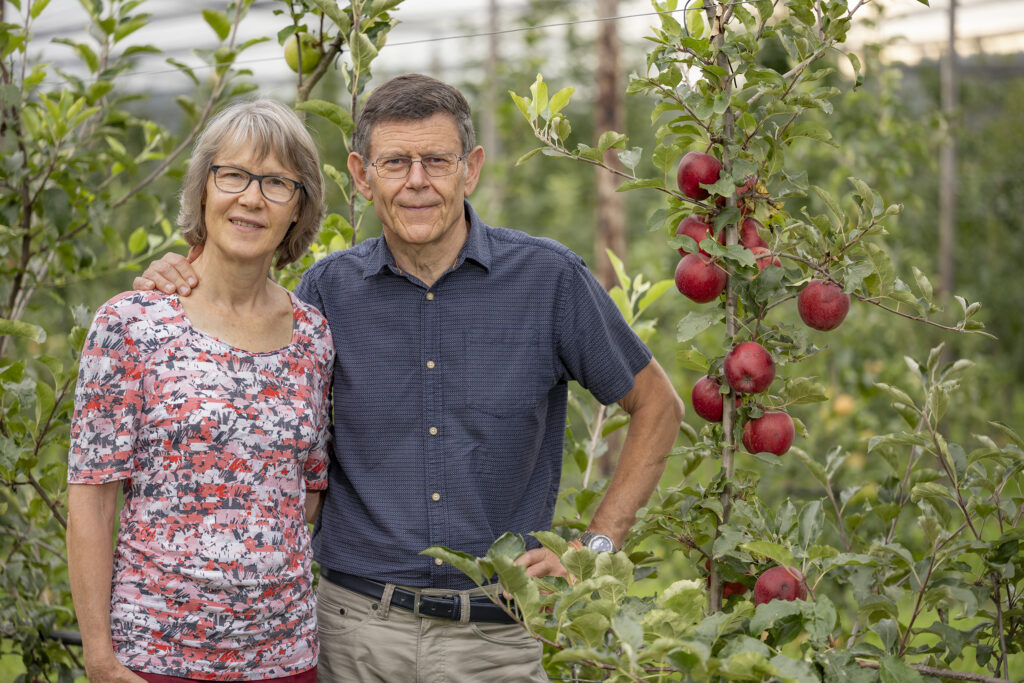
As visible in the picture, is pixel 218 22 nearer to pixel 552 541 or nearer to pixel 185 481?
pixel 185 481

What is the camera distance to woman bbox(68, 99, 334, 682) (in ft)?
5.11

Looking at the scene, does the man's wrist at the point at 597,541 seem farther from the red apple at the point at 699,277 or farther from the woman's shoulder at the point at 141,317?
the woman's shoulder at the point at 141,317

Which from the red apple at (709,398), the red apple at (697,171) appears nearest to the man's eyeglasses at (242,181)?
the red apple at (697,171)

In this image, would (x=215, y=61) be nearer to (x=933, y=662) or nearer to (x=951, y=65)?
(x=933, y=662)

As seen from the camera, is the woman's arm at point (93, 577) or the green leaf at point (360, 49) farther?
the green leaf at point (360, 49)

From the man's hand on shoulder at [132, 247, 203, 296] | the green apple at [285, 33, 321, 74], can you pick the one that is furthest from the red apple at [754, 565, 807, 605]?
the green apple at [285, 33, 321, 74]

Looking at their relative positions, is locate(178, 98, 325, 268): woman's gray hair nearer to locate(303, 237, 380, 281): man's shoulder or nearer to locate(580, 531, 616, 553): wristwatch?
locate(303, 237, 380, 281): man's shoulder

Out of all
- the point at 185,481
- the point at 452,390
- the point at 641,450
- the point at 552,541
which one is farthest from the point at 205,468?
the point at 641,450

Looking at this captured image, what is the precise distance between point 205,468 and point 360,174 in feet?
2.08

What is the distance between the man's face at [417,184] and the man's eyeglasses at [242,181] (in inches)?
6.9

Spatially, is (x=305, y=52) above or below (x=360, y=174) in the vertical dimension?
above

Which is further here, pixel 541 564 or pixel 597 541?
pixel 597 541

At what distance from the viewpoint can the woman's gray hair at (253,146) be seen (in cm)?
171

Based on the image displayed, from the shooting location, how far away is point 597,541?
1867 millimetres
